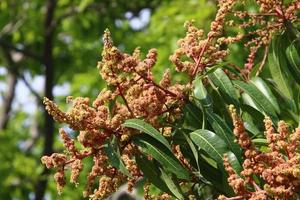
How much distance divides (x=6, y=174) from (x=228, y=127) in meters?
6.20

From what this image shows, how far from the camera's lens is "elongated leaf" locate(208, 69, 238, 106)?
210 cm

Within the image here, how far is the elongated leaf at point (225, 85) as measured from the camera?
2.10m

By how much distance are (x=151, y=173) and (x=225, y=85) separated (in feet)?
1.19

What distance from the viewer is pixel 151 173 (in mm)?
1929

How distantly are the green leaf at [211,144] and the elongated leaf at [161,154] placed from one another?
0.25 ft

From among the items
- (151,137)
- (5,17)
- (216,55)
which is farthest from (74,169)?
(5,17)

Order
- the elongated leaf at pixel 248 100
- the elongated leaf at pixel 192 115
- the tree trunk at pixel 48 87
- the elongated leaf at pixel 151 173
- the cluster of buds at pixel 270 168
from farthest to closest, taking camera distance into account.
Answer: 1. the tree trunk at pixel 48 87
2. the elongated leaf at pixel 248 100
3. the elongated leaf at pixel 192 115
4. the elongated leaf at pixel 151 173
5. the cluster of buds at pixel 270 168

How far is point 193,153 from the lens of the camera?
200cm

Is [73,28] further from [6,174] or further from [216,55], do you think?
[216,55]

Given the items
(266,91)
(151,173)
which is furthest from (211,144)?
(266,91)

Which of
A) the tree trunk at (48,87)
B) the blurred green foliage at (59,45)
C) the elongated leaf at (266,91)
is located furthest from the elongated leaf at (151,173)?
the tree trunk at (48,87)

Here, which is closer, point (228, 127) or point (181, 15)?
point (228, 127)

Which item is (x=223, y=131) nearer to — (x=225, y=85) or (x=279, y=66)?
(x=225, y=85)

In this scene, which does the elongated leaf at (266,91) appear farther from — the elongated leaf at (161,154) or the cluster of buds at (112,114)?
the elongated leaf at (161,154)
